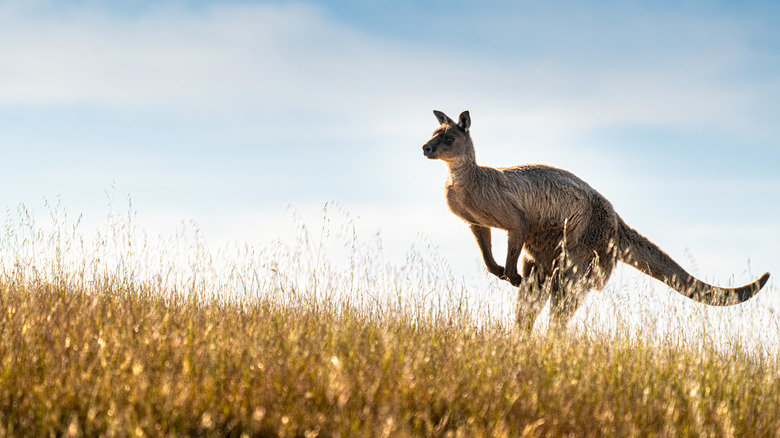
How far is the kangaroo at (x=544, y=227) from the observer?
29.3 ft

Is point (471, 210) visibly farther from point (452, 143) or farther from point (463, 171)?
point (452, 143)

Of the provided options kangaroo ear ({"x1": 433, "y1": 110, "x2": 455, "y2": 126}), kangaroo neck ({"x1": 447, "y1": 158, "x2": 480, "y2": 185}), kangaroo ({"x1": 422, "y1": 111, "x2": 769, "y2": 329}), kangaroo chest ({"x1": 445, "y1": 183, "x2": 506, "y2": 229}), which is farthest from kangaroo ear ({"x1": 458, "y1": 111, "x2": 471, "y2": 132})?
kangaroo chest ({"x1": 445, "y1": 183, "x2": 506, "y2": 229})

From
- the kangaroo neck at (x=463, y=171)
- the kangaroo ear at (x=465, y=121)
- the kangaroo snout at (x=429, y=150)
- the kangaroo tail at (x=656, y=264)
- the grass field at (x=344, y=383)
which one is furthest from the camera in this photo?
the kangaroo tail at (x=656, y=264)

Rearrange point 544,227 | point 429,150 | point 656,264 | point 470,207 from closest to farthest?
point 429,150 < point 470,207 < point 544,227 < point 656,264

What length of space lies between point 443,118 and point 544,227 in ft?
6.74

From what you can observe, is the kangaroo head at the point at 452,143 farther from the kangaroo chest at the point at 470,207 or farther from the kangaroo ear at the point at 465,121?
the kangaroo chest at the point at 470,207

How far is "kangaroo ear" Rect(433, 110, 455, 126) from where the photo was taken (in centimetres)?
955

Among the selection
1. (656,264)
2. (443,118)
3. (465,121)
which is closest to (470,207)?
(465,121)

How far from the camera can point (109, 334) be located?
5234mm

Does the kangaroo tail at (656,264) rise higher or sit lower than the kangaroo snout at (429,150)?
lower

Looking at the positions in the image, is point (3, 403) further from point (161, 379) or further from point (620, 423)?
point (620, 423)

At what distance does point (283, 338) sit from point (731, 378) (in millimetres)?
3971

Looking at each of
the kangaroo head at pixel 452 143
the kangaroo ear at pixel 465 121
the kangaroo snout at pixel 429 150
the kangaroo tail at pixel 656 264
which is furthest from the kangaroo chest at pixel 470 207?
the kangaroo tail at pixel 656 264

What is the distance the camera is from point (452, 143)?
9.12 m
